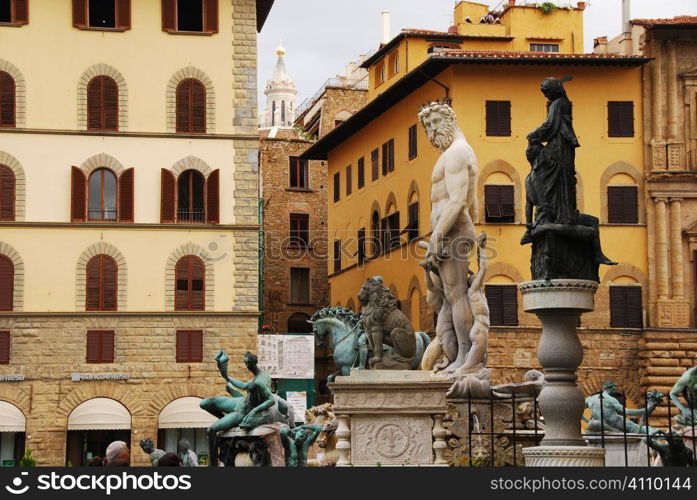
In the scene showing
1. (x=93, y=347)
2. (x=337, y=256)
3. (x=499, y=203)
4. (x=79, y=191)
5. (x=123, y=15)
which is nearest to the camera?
(x=93, y=347)

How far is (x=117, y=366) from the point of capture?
48.2m

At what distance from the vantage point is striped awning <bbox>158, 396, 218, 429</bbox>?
47.7m

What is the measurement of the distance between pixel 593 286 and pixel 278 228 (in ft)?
202

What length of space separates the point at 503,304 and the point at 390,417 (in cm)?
3536

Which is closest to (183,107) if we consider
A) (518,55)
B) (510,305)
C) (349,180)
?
(518,55)

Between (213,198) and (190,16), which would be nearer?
(213,198)

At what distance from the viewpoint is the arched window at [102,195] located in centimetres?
4912

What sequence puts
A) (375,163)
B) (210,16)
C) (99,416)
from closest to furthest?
(99,416), (210,16), (375,163)

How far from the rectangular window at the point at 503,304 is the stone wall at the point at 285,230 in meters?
24.4

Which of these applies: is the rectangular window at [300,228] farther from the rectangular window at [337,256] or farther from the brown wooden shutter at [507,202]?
the brown wooden shutter at [507,202]

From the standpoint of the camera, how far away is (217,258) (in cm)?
4919

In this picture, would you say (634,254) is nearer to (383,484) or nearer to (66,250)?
(66,250)

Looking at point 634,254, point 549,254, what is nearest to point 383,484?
point 549,254

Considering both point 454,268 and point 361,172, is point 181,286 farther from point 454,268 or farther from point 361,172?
point 454,268
